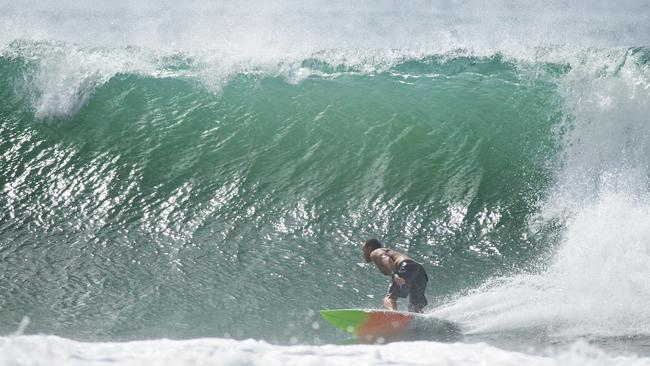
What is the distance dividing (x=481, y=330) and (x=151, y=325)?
Answer: 10.3 ft

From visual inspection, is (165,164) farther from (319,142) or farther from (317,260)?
(317,260)

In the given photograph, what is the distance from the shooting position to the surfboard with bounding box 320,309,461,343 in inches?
291

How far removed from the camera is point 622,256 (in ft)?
28.1

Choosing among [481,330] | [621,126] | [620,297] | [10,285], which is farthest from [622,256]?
[10,285]

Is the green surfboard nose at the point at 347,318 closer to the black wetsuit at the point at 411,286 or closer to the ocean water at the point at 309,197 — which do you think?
the ocean water at the point at 309,197

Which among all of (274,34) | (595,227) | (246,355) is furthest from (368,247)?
(274,34)

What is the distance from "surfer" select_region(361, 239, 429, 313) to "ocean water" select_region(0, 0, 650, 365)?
26cm

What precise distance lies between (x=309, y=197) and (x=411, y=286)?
345 centimetres

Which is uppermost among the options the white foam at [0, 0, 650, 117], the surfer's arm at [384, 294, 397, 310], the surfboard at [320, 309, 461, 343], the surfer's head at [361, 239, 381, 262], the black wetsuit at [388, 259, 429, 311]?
the white foam at [0, 0, 650, 117]

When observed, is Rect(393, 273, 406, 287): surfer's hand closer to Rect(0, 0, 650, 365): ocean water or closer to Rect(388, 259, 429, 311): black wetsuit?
Rect(388, 259, 429, 311): black wetsuit

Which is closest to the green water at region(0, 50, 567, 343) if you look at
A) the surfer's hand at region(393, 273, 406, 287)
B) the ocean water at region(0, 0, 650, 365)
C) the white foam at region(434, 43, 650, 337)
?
the ocean water at region(0, 0, 650, 365)

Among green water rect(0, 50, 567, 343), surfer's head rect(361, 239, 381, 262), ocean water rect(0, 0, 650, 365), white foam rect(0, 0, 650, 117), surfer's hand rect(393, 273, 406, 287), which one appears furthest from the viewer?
white foam rect(0, 0, 650, 117)

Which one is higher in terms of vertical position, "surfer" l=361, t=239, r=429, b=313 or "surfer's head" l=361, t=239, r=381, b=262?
"surfer's head" l=361, t=239, r=381, b=262

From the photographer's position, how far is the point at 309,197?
11031mm
